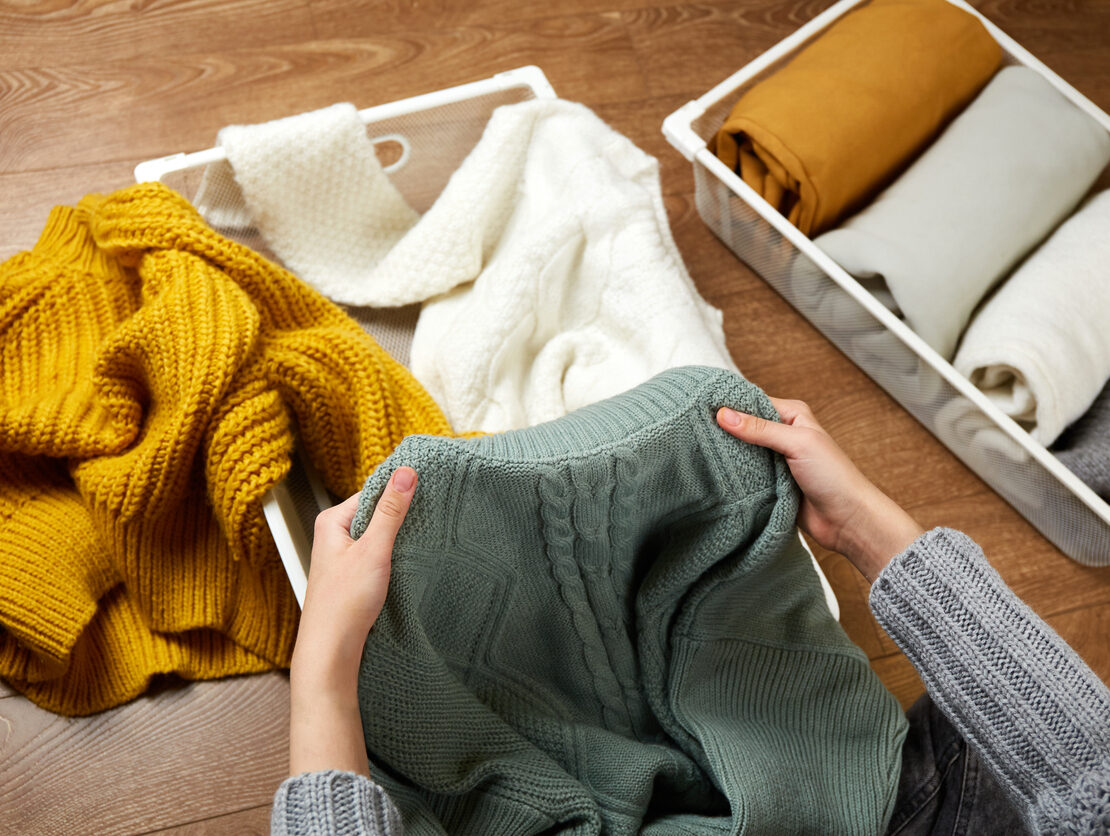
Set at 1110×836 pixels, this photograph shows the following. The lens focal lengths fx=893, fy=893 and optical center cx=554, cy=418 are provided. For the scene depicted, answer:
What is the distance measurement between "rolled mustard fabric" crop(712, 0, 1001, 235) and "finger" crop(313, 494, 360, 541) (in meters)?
0.64

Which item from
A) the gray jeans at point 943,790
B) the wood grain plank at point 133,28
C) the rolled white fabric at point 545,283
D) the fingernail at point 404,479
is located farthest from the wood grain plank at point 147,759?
the wood grain plank at point 133,28

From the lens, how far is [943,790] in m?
0.68

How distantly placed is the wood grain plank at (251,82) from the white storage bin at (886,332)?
257 millimetres

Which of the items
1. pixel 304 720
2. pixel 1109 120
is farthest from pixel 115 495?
pixel 1109 120

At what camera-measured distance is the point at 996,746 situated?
0.54 meters

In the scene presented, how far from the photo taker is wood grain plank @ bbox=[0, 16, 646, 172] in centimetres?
114

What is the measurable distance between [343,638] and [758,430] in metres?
0.29

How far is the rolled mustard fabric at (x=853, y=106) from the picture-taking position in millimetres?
962

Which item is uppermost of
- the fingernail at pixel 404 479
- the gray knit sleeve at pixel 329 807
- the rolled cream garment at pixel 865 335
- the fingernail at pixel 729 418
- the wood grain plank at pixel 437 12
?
the wood grain plank at pixel 437 12

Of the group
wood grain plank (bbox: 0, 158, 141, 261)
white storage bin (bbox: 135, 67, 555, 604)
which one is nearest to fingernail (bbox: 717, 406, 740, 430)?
white storage bin (bbox: 135, 67, 555, 604)

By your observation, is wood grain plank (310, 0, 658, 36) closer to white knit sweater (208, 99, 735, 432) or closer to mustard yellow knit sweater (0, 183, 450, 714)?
white knit sweater (208, 99, 735, 432)

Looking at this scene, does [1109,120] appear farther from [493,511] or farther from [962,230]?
[493,511]

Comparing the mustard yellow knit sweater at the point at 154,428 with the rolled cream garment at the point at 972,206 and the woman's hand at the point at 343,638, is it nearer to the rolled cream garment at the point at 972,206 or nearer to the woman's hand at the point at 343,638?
the woman's hand at the point at 343,638

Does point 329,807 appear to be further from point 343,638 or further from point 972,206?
point 972,206
